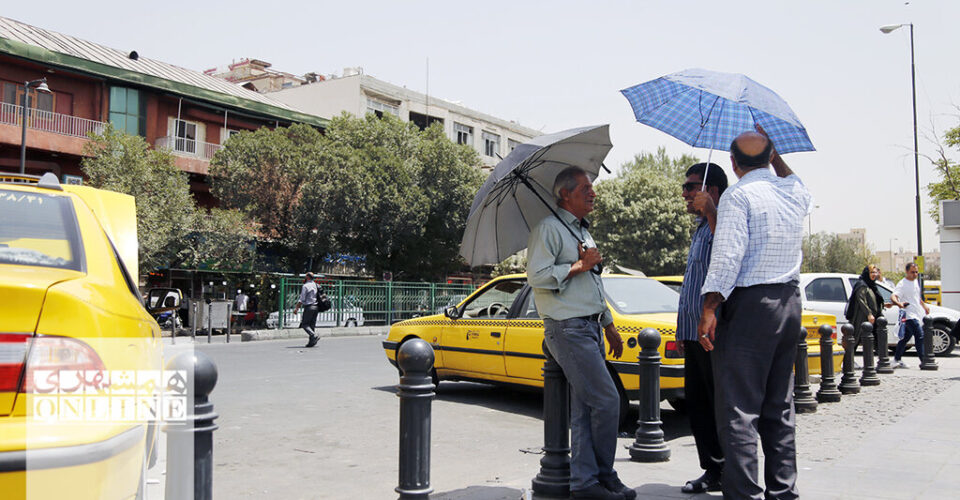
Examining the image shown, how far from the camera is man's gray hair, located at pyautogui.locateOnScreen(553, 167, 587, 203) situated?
4430 mm

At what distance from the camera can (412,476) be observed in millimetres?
3385

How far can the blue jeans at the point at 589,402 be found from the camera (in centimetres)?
408

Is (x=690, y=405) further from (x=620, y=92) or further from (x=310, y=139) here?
(x=310, y=139)

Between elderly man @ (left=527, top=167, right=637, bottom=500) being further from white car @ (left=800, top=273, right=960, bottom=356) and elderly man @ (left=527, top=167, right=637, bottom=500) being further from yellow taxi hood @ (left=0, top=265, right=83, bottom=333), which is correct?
white car @ (left=800, top=273, right=960, bottom=356)

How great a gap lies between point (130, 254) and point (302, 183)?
2674 centimetres

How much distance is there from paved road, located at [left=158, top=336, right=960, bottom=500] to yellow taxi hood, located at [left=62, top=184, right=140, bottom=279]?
1.74 meters

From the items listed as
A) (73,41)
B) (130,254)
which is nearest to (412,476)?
(130,254)

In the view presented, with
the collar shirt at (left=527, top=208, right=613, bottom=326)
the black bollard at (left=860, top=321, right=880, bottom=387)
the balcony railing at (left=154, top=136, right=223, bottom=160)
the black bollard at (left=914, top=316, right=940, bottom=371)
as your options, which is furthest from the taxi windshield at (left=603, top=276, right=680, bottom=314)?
the balcony railing at (left=154, top=136, right=223, bottom=160)

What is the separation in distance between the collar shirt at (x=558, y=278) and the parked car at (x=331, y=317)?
18.9 metres

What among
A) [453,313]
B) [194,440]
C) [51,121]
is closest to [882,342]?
[453,313]

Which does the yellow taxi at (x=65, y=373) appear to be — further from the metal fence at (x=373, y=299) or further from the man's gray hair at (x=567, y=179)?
the metal fence at (x=373, y=299)

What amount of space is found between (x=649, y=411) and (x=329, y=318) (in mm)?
19352

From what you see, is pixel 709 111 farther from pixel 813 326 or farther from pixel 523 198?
pixel 813 326

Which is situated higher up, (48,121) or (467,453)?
(48,121)
